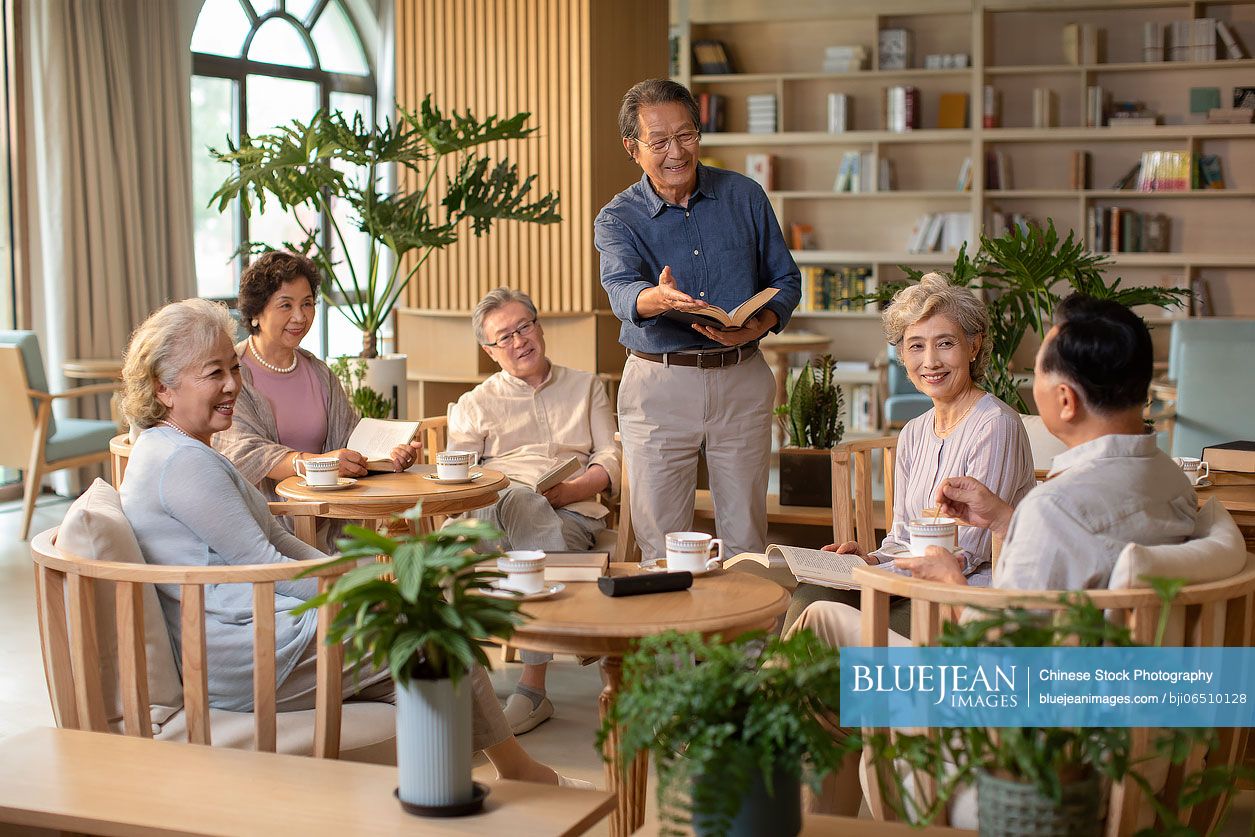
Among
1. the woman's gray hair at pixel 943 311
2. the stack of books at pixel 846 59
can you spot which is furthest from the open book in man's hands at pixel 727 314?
the stack of books at pixel 846 59

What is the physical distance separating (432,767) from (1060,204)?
7.92 m

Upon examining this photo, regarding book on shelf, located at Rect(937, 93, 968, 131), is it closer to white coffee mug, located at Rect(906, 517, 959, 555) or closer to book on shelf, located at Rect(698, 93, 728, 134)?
book on shelf, located at Rect(698, 93, 728, 134)

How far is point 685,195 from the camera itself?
3.76 meters

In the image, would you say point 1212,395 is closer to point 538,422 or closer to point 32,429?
point 538,422

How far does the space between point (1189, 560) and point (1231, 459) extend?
1.80m

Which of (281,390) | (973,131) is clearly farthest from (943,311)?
(973,131)

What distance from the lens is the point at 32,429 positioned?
6293mm

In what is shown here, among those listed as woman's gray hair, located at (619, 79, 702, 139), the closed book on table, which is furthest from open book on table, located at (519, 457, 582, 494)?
the closed book on table

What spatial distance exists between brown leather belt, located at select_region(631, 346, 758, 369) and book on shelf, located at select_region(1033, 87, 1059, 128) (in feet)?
18.6

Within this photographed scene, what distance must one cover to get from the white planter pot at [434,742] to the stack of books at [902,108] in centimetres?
776

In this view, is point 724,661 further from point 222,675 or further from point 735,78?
point 735,78

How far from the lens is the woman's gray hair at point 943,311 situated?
3041mm

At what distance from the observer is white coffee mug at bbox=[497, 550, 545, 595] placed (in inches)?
93.2

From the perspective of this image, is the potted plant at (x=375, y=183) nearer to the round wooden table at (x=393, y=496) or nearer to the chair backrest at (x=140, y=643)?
the round wooden table at (x=393, y=496)
